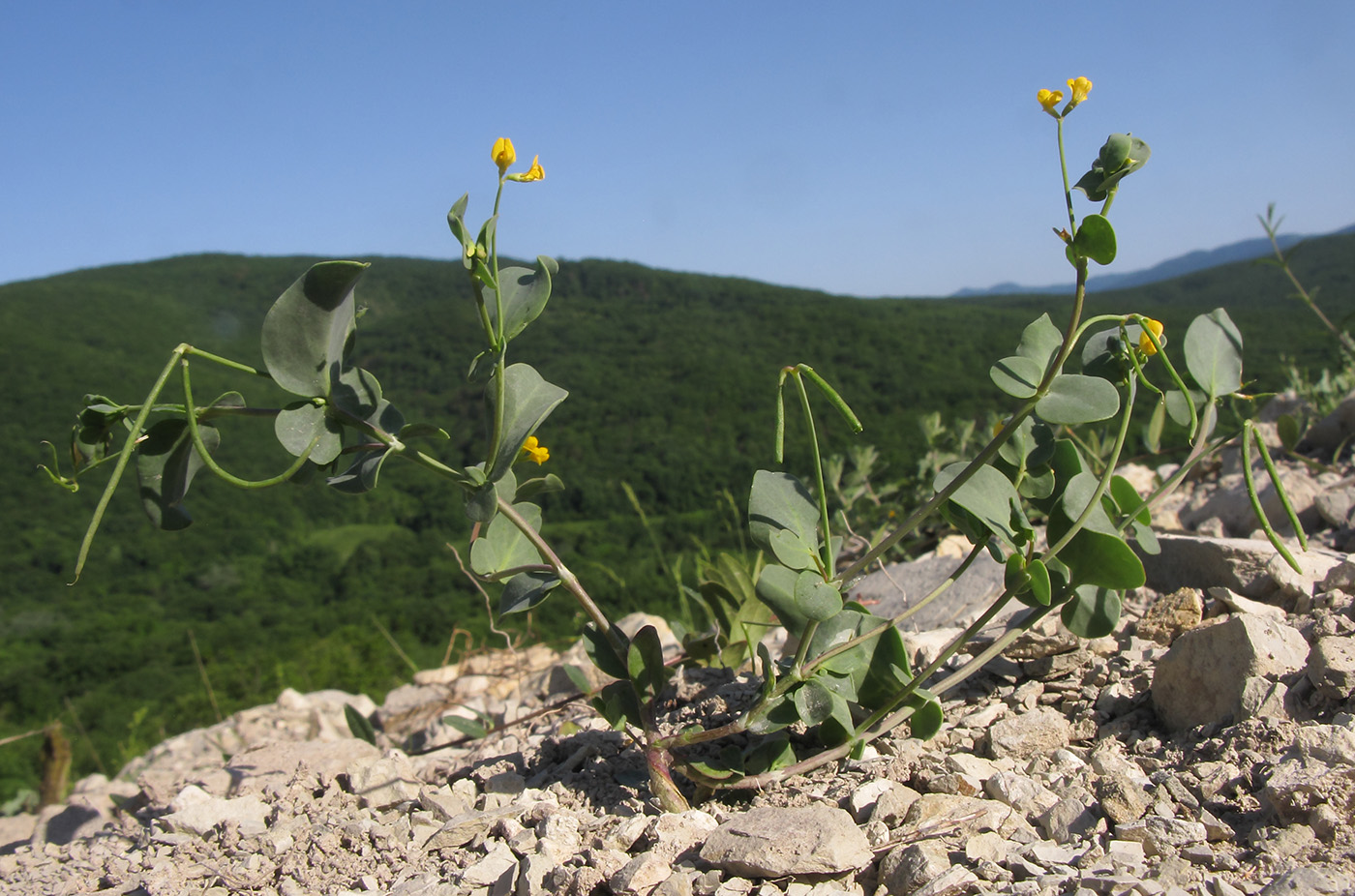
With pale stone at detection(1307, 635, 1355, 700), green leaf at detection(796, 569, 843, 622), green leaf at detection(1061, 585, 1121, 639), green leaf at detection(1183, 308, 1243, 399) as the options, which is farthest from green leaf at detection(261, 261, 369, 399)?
pale stone at detection(1307, 635, 1355, 700)

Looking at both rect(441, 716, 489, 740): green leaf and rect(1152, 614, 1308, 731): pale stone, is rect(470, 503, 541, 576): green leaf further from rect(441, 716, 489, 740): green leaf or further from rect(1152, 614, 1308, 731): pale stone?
rect(1152, 614, 1308, 731): pale stone

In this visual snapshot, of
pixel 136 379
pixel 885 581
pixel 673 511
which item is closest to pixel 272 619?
pixel 673 511

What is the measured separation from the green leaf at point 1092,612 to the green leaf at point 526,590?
80 cm

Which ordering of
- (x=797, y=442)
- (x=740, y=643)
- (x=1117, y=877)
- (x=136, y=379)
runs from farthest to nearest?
1. (x=136, y=379)
2. (x=797, y=442)
3. (x=740, y=643)
4. (x=1117, y=877)

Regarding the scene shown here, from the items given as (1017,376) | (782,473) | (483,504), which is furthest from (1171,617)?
(483,504)

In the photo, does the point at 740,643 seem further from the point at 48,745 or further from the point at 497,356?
the point at 48,745

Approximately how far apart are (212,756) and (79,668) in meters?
22.5

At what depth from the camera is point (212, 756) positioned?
10.1ft

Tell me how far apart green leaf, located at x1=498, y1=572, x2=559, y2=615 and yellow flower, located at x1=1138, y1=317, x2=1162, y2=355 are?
0.91 metres

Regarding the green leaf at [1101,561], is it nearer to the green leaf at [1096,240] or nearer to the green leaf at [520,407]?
the green leaf at [1096,240]

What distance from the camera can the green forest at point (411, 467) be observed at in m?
16.6

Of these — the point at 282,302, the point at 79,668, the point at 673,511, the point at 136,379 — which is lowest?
→ the point at 79,668

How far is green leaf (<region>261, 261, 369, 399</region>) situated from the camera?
1092mm

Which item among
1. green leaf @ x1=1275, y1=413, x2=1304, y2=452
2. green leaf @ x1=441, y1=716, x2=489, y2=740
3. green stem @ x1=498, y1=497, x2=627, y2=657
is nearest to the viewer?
green stem @ x1=498, y1=497, x2=627, y2=657
